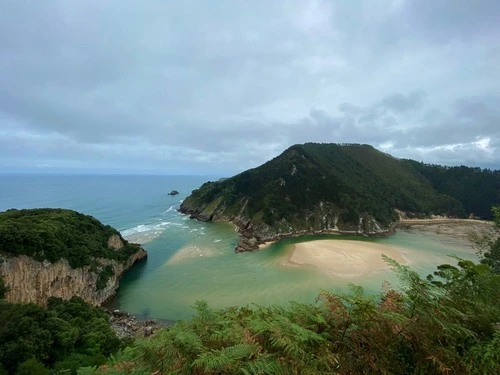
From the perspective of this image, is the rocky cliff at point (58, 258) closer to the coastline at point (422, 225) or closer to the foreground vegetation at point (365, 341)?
the foreground vegetation at point (365, 341)

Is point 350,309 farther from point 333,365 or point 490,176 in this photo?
point 490,176

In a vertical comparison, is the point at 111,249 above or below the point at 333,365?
below

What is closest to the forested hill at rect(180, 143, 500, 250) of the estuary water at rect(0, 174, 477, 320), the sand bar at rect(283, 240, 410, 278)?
the estuary water at rect(0, 174, 477, 320)

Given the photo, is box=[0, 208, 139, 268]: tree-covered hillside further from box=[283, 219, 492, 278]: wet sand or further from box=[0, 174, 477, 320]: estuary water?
box=[283, 219, 492, 278]: wet sand

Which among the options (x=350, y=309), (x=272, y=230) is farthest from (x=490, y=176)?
(x=350, y=309)

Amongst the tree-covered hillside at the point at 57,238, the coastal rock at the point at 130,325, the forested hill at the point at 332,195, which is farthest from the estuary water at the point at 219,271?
the forested hill at the point at 332,195

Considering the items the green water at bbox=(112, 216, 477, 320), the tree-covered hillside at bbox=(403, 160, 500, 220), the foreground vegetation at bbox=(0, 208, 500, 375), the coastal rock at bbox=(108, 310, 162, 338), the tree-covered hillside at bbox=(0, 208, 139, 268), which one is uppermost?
the tree-covered hillside at bbox=(403, 160, 500, 220)
